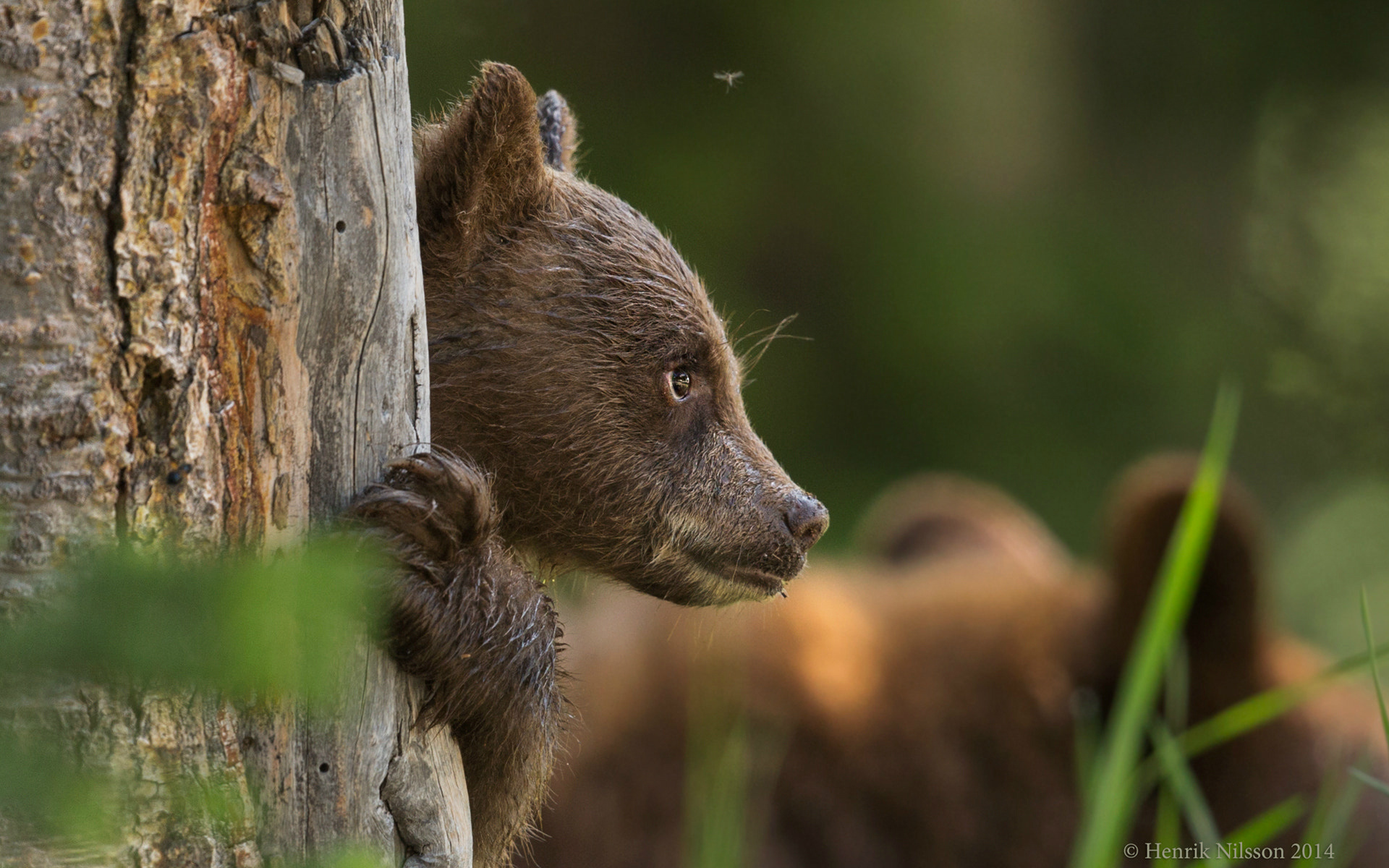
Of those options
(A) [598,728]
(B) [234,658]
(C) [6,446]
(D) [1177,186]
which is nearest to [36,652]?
(B) [234,658]

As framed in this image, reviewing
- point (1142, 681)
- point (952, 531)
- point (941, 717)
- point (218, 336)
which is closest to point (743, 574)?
point (1142, 681)

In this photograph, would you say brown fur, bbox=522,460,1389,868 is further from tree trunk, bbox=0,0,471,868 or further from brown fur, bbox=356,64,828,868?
tree trunk, bbox=0,0,471,868

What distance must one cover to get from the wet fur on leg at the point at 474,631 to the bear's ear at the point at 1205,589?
2.17 metres

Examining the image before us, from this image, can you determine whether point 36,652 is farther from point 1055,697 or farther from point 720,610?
point 1055,697

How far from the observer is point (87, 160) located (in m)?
1.18

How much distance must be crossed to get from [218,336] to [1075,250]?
7.85m

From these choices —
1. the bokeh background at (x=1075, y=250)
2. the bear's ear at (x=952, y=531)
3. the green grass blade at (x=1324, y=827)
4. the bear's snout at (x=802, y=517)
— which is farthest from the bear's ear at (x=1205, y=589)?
the bokeh background at (x=1075, y=250)

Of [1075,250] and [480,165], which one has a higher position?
[480,165]

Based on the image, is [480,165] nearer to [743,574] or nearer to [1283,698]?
[743,574]

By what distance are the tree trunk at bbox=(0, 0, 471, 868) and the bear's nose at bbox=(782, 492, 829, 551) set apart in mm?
589

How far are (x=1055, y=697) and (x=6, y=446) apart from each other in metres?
2.98

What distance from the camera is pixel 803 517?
1.93m

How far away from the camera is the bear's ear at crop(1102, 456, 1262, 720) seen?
3328 millimetres

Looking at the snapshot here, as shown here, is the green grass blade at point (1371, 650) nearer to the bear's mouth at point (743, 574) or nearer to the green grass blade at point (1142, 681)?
→ the green grass blade at point (1142, 681)
